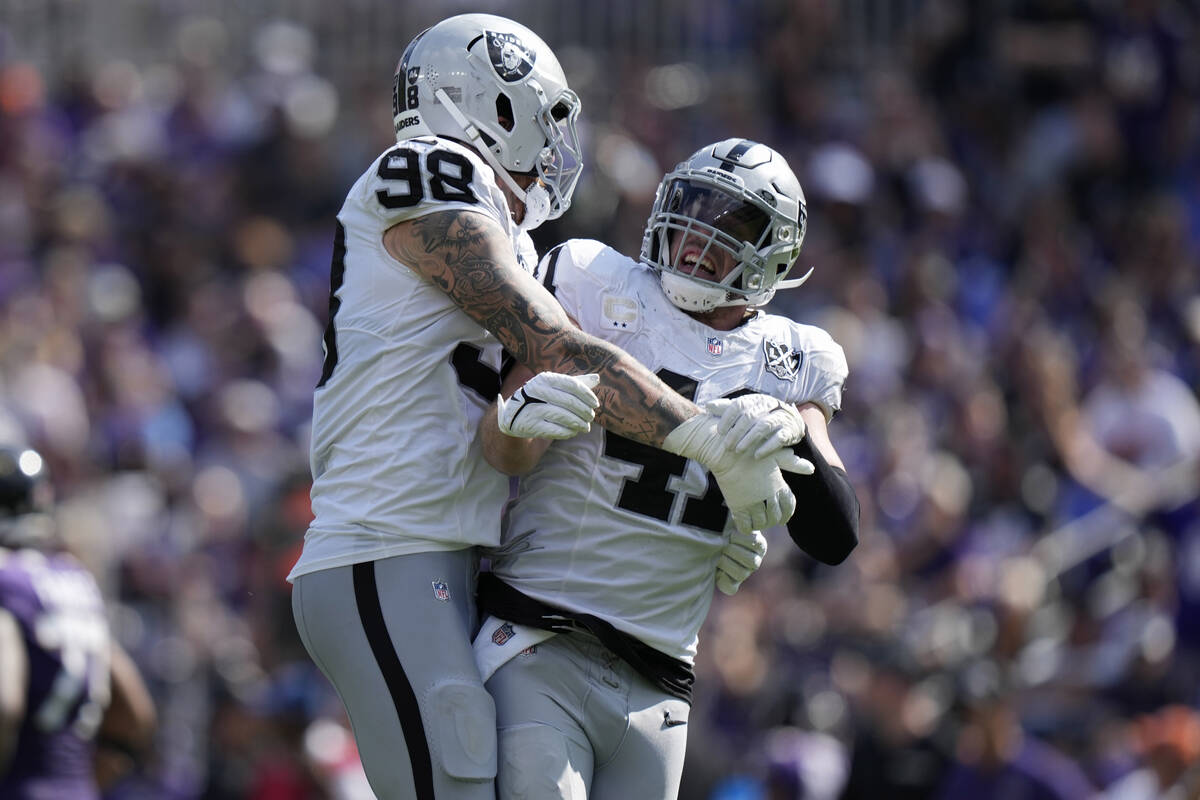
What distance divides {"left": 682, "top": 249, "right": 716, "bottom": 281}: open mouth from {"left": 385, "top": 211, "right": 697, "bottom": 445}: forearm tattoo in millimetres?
381

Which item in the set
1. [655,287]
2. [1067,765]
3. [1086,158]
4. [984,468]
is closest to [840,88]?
[1086,158]

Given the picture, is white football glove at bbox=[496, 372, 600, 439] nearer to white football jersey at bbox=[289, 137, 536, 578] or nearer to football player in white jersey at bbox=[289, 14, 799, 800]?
football player in white jersey at bbox=[289, 14, 799, 800]

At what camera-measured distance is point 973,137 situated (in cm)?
1202

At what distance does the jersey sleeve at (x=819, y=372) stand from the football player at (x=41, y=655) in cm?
279

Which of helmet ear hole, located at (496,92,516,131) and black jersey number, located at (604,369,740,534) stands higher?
helmet ear hole, located at (496,92,516,131)

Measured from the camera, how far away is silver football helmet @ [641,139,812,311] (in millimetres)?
4215

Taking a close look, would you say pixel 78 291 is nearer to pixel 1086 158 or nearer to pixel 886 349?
pixel 886 349

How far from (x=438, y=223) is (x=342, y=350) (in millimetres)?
399

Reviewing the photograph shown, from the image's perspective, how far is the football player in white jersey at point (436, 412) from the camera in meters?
3.83

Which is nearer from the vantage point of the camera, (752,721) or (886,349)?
(752,721)

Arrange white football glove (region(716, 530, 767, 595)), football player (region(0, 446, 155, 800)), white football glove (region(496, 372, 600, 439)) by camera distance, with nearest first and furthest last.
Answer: white football glove (region(496, 372, 600, 439)), white football glove (region(716, 530, 767, 595)), football player (region(0, 446, 155, 800))

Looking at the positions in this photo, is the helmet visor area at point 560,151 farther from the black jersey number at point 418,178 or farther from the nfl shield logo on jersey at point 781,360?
the nfl shield logo on jersey at point 781,360

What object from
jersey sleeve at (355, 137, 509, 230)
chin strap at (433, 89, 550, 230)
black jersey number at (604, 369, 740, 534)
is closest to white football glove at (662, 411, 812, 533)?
black jersey number at (604, 369, 740, 534)

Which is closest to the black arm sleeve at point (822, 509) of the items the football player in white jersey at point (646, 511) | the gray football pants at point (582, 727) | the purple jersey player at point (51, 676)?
the football player in white jersey at point (646, 511)
